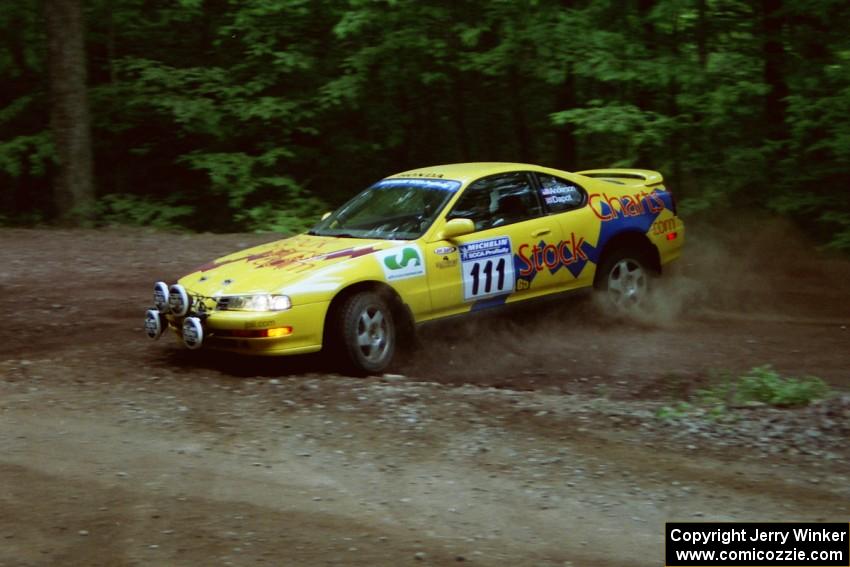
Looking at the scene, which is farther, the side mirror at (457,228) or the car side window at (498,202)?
the car side window at (498,202)

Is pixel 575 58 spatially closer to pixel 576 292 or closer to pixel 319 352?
pixel 576 292

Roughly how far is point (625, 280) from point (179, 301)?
179 inches

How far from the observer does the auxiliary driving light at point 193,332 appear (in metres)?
8.37

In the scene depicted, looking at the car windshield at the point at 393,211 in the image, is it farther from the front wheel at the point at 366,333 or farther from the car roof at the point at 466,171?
the front wheel at the point at 366,333

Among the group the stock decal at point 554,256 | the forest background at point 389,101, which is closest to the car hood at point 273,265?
the stock decal at point 554,256

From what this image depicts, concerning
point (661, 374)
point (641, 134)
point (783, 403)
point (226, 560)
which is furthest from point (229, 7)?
point (226, 560)

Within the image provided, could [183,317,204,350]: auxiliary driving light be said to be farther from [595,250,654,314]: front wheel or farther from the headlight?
[595,250,654,314]: front wheel

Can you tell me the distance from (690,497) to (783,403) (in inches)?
79.5

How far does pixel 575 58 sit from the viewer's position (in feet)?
53.4

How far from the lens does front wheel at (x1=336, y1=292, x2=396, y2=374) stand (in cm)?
855

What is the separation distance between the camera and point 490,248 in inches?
379

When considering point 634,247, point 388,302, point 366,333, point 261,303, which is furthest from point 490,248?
point 261,303

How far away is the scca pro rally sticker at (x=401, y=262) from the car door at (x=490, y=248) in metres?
0.12

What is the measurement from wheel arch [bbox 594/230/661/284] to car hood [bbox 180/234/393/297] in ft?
8.37
